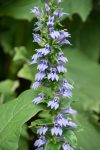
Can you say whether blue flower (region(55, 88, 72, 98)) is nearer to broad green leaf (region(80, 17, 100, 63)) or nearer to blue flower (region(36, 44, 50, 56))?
blue flower (region(36, 44, 50, 56))

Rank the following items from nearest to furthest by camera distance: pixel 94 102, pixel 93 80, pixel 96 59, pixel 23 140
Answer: pixel 23 140
pixel 94 102
pixel 93 80
pixel 96 59

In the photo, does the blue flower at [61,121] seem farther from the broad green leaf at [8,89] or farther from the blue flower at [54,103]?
the broad green leaf at [8,89]

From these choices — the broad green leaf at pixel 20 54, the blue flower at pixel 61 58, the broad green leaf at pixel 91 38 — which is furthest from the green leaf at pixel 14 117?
the broad green leaf at pixel 91 38

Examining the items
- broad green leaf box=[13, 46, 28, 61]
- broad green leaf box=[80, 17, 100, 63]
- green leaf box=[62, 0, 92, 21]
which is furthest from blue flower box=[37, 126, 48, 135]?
broad green leaf box=[80, 17, 100, 63]

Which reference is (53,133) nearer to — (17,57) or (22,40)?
(17,57)

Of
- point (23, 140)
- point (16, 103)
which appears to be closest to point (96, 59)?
point (23, 140)

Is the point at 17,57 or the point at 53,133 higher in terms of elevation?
the point at 17,57

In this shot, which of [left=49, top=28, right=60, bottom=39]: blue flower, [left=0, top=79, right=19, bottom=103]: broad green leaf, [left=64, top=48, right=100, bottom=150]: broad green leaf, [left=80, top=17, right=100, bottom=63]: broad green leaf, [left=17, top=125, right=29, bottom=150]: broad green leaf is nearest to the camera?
[left=49, top=28, right=60, bottom=39]: blue flower
